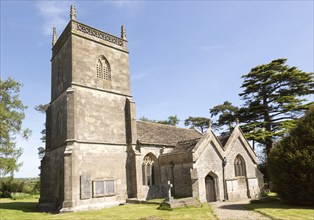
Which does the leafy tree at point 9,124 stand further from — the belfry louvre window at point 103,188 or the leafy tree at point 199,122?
the leafy tree at point 199,122

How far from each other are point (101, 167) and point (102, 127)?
3504 millimetres

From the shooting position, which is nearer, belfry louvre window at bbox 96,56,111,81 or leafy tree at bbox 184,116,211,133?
belfry louvre window at bbox 96,56,111,81

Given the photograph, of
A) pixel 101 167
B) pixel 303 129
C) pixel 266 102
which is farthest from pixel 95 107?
pixel 266 102

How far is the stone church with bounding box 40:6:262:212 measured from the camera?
67.2ft

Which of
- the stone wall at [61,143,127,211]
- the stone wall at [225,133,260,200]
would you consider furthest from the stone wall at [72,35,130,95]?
the stone wall at [225,133,260,200]

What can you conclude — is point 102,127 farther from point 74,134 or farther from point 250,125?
point 250,125

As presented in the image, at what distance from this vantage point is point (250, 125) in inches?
1356

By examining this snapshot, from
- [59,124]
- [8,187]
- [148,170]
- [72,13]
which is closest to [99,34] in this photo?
[72,13]

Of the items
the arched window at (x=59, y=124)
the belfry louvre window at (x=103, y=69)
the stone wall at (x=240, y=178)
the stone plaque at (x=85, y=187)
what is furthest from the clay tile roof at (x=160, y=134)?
the arched window at (x=59, y=124)

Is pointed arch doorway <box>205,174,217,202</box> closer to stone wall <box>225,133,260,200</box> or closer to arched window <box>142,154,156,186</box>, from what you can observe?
stone wall <box>225,133,260,200</box>

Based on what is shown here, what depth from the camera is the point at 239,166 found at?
1034 inches

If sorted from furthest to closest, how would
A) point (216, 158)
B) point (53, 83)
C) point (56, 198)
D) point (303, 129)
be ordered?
point (53, 83) → point (216, 158) → point (56, 198) → point (303, 129)

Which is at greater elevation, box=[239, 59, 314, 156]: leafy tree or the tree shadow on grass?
box=[239, 59, 314, 156]: leafy tree

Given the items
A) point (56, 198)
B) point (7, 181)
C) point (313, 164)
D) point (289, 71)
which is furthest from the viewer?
point (7, 181)
